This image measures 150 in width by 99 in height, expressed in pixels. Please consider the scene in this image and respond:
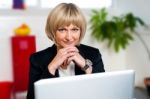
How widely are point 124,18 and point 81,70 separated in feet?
7.33

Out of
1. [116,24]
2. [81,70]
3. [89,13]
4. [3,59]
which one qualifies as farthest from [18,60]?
[81,70]

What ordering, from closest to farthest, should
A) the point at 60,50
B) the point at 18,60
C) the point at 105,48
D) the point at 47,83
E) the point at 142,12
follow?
the point at 47,83 < the point at 60,50 < the point at 18,60 < the point at 142,12 < the point at 105,48

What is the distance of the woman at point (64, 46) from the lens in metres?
1.02

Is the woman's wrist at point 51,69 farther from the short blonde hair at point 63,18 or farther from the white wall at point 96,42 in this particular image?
the white wall at point 96,42

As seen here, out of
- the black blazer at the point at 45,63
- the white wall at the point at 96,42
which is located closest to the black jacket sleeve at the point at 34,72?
the black blazer at the point at 45,63

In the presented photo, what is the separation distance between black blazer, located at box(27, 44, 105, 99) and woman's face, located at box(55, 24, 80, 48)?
124 mm

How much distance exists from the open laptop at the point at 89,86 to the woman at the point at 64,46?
0.72ft

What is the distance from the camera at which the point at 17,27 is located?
2.80 metres

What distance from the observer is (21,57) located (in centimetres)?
273

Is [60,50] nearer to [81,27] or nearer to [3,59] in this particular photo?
[81,27]

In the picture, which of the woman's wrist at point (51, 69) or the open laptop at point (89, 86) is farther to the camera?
the woman's wrist at point (51, 69)

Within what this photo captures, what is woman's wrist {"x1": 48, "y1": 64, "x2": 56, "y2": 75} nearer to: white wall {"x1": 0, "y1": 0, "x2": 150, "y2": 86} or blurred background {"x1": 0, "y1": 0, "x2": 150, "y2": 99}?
blurred background {"x1": 0, "y1": 0, "x2": 150, "y2": 99}

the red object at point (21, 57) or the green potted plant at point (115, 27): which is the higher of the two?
the green potted plant at point (115, 27)

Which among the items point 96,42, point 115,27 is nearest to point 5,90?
point 96,42
